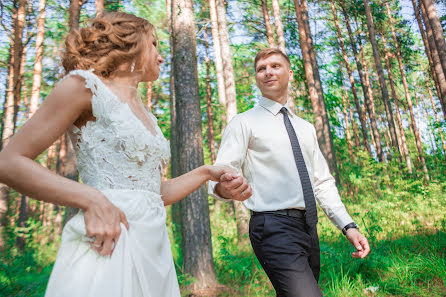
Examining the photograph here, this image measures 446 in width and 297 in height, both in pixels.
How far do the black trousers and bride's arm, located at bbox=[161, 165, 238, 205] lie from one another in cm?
84

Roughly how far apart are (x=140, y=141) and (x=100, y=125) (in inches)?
6.5

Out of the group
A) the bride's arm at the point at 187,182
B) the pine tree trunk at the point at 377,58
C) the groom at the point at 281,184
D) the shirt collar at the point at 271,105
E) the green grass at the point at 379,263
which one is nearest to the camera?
the bride's arm at the point at 187,182

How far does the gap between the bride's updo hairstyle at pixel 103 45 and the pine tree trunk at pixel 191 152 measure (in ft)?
12.7

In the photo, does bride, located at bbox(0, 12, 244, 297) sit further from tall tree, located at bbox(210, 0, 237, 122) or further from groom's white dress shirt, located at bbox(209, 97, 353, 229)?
tall tree, located at bbox(210, 0, 237, 122)

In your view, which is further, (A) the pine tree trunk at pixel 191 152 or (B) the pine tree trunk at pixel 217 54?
(B) the pine tree trunk at pixel 217 54

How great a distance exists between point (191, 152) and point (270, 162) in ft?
9.32

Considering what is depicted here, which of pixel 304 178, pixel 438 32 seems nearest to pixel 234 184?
pixel 304 178

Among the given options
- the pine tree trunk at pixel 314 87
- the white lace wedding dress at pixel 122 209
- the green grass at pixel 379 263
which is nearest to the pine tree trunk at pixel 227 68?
the green grass at pixel 379 263

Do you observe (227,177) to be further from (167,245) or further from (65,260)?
(65,260)

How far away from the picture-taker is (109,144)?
3.99 ft

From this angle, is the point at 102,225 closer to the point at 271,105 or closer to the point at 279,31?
the point at 271,105

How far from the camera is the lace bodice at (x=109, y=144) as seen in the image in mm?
1188

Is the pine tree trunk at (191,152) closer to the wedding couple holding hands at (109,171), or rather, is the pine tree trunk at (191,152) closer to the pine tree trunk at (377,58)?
the wedding couple holding hands at (109,171)

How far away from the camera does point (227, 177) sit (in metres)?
1.61
